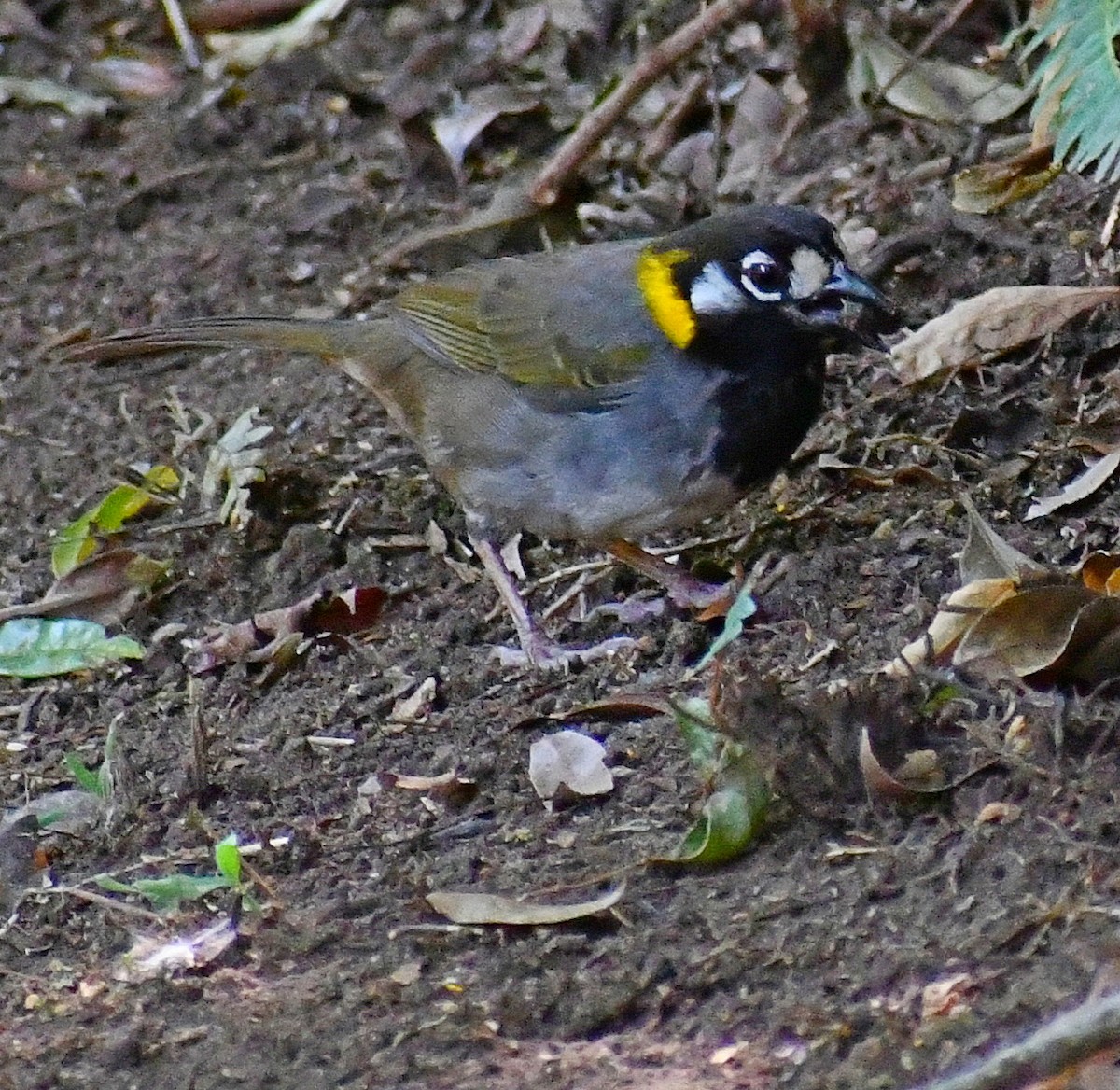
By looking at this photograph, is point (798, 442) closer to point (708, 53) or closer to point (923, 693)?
point (923, 693)

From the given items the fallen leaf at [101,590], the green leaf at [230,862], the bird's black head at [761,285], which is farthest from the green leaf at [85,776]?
the bird's black head at [761,285]

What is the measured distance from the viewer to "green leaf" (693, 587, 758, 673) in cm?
436

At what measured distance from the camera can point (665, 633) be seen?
477 centimetres

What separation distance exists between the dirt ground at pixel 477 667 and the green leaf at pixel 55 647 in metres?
0.05

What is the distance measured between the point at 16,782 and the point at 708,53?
3.67 m

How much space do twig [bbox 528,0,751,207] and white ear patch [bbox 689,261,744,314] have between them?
69.1 inches

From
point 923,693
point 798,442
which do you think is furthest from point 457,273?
point 923,693

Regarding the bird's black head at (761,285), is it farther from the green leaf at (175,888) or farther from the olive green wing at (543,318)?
the green leaf at (175,888)

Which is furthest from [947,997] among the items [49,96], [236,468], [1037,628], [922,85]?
[49,96]

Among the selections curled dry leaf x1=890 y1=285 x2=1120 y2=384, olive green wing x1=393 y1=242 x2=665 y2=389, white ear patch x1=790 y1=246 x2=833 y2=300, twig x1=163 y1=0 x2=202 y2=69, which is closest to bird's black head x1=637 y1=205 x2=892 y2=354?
white ear patch x1=790 y1=246 x2=833 y2=300

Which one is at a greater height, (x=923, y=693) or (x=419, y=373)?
(x=923, y=693)

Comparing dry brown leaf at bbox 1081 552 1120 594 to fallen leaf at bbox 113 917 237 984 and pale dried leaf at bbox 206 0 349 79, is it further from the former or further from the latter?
pale dried leaf at bbox 206 0 349 79

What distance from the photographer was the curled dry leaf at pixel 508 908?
133 inches

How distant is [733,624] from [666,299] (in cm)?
97
